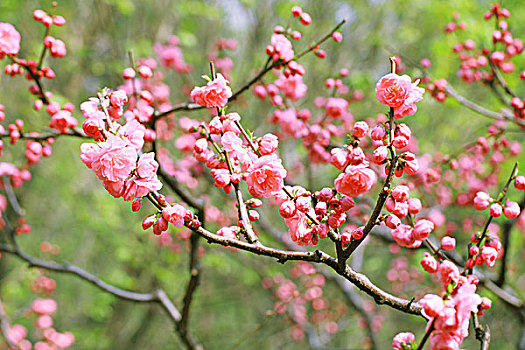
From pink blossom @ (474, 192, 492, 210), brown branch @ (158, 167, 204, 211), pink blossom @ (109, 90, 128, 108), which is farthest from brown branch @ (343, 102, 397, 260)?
brown branch @ (158, 167, 204, 211)

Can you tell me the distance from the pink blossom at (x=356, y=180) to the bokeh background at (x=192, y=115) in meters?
4.24

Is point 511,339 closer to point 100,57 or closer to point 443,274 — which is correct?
point 443,274

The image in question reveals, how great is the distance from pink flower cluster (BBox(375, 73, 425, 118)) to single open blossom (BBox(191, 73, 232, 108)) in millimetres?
541

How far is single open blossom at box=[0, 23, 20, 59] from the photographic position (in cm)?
214

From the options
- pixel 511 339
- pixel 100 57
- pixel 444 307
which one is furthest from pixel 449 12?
pixel 511 339

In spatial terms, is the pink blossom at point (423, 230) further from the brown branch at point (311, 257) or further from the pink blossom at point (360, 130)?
the pink blossom at point (360, 130)

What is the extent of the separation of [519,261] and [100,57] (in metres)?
7.64

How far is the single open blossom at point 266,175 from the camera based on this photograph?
1355 millimetres

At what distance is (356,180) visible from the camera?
133 centimetres

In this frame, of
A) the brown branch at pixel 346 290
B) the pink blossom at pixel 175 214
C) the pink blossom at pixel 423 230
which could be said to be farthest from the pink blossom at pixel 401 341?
the brown branch at pixel 346 290

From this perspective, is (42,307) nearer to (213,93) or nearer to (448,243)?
(213,93)

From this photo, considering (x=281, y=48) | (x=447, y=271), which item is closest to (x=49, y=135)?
(x=281, y=48)

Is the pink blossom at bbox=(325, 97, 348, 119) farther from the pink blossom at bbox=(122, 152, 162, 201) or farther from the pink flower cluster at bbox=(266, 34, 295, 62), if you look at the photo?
the pink blossom at bbox=(122, 152, 162, 201)

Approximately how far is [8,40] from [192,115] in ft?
15.3
